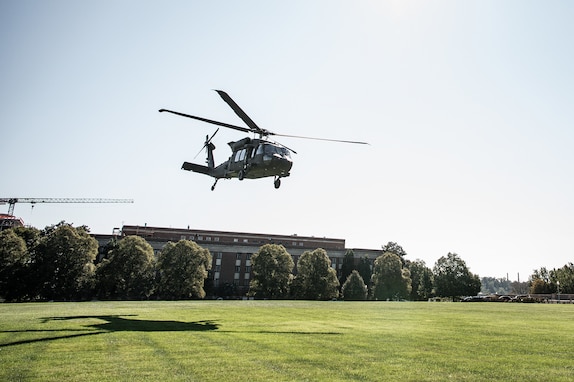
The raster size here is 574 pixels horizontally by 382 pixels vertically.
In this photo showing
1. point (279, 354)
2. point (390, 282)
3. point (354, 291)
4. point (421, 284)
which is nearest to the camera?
point (279, 354)

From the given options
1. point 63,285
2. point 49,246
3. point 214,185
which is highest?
point 214,185

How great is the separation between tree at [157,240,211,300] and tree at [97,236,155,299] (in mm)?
2489

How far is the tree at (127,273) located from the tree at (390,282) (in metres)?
47.6

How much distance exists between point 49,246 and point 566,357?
74557mm

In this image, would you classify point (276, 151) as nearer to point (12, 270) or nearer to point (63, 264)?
point (63, 264)

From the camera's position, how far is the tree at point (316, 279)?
3273 inches

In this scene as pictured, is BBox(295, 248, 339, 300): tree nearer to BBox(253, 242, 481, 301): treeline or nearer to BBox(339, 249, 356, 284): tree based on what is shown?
BBox(253, 242, 481, 301): treeline

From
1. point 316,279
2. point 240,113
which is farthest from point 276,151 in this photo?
point 316,279

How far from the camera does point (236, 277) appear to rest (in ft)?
363

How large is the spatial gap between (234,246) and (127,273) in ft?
138

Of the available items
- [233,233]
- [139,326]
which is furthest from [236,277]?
[139,326]

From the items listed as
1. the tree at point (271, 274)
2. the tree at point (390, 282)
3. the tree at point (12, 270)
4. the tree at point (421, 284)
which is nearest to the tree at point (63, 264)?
the tree at point (12, 270)

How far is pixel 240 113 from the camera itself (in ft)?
77.5

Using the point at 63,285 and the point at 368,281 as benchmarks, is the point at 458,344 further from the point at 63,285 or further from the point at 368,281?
Result: the point at 368,281
